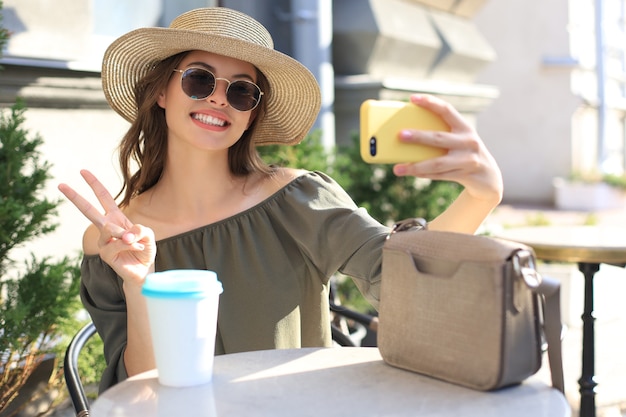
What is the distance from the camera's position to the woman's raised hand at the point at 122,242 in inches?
65.4

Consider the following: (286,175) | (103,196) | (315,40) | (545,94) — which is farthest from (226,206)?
(545,94)

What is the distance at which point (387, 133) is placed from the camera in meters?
1.42

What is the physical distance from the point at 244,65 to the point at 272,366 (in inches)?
40.2

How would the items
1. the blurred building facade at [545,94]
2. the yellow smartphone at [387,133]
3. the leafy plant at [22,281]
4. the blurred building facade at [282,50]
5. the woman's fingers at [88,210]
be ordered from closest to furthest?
the yellow smartphone at [387,133]
the woman's fingers at [88,210]
the leafy plant at [22,281]
the blurred building facade at [282,50]
the blurred building facade at [545,94]

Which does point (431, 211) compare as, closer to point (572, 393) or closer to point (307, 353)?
point (572, 393)

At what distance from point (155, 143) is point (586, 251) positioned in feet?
5.36

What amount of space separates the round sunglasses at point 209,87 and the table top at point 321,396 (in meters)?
0.83

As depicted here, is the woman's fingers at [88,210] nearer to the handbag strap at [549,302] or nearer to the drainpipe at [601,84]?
the handbag strap at [549,302]

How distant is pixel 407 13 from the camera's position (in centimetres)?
608

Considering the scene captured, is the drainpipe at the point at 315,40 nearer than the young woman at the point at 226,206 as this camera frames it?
No

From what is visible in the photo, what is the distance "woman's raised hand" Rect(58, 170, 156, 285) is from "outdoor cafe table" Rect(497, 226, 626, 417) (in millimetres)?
1757

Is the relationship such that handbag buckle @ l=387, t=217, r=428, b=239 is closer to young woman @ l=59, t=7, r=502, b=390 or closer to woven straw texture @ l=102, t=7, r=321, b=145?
young woman @ l=59, t=7, r=502, b=390

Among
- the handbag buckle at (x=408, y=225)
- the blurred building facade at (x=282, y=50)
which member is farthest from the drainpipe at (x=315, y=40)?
the handbag buckle at (x=408, y=225)

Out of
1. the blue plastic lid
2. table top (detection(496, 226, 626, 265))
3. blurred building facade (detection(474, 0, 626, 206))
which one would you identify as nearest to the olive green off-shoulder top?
the blue plastic lid
